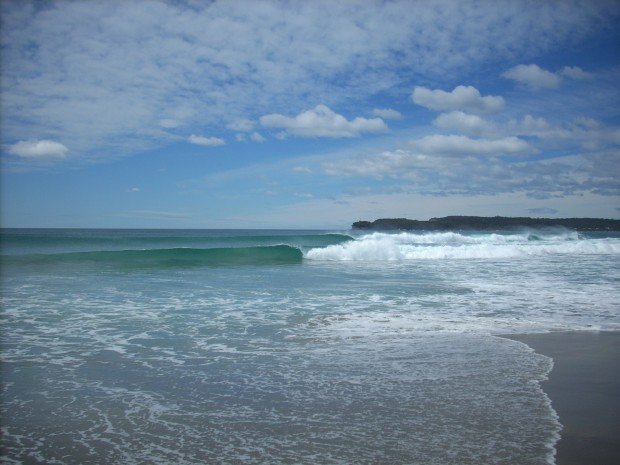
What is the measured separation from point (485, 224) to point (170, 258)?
75619 millimetres

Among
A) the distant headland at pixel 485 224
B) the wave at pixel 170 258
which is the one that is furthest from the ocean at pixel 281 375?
the distant headland at pixel 485 224

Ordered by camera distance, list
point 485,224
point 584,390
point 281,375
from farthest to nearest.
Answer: point 485,224 < point 281,375 < point 584,390

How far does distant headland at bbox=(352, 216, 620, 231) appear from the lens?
84.2m

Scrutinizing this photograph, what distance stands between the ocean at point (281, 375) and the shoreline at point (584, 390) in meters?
0.18

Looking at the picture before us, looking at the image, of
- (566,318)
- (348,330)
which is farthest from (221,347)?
(566,318)

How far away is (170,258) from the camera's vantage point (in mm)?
25125

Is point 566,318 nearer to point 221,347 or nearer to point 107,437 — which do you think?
point 221,347

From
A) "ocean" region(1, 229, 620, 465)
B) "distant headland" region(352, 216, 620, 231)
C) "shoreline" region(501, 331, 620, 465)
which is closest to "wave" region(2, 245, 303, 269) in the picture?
"ocean" region(1, 229, 620, 465)

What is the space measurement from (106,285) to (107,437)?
11.1 meters

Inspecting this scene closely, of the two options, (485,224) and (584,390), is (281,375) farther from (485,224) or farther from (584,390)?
(485,224)

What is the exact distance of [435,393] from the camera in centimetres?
457

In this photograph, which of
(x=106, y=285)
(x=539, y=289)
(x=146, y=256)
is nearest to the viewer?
(x=539, y=289)

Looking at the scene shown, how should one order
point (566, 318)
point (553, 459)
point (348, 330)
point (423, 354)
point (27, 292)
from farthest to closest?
point (27, 292)
point (566, 318)
point (348, 330)
point (423, 354)
point (553, 459)

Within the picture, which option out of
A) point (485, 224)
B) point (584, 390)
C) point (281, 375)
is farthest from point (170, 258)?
point (485, 224)
